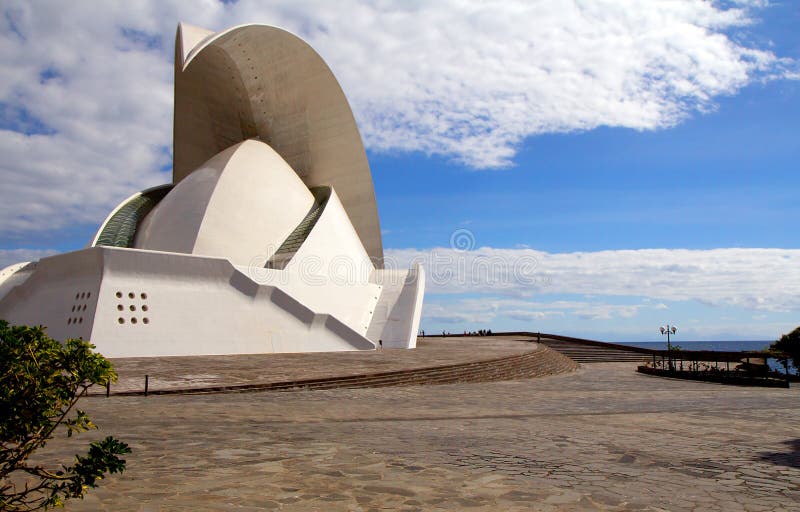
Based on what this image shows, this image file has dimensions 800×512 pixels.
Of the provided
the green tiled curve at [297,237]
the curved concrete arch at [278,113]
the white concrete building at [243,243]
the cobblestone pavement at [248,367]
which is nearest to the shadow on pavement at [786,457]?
the cobblestone pavement at [248,367]

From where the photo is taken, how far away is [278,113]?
24.5 meters

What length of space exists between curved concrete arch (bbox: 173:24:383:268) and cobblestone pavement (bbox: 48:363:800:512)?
1717 cm

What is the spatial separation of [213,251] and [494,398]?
12144 millimetres

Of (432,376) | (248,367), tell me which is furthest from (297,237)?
(432,376)

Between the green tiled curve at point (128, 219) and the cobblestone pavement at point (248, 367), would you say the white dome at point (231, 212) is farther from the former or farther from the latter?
the cobblestone pavement at point (248, 367)

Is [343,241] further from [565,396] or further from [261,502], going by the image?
[261,502]

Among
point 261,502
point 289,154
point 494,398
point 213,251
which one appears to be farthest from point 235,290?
point 261,502

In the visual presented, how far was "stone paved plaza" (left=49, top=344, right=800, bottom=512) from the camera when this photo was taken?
3410 millimetres

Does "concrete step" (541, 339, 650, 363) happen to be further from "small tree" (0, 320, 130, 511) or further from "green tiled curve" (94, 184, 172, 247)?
"small tree" (0, 320, 130, 511)

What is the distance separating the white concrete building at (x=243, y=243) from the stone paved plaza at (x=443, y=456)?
6.40 m

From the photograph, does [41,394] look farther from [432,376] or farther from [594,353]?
[594,353]

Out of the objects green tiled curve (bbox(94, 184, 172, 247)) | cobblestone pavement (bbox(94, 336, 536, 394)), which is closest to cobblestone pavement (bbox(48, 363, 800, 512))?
cobblestone pavement (bbox(94, 336, 536, 394))

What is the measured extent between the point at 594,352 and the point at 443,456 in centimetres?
2296

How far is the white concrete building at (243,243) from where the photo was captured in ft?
46.7
